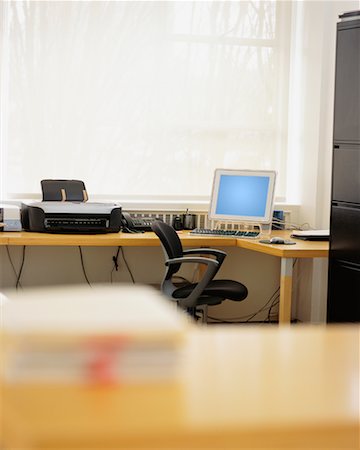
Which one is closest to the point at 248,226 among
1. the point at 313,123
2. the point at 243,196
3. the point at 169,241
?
the point at 243,196

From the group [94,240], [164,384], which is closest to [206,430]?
[164,384]

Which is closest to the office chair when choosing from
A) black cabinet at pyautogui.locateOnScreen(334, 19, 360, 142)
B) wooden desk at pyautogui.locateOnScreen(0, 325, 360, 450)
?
black cabinet at pyautogui.locateOnScreen(334, 19, 360, 142)

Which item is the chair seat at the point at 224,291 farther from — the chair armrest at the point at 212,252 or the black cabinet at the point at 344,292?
the black cabinet at the point at 344,292

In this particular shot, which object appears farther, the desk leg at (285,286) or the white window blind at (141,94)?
the white window blind at (141,94)

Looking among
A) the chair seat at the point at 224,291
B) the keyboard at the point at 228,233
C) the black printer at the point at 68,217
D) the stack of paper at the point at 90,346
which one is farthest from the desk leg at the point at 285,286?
the stack of paper at the point at 90,346

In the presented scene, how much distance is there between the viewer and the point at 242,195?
5.22 metres

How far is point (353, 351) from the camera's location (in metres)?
1.17

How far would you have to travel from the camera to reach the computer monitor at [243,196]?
16.9 feet

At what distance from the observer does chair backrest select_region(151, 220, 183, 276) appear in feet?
14.6

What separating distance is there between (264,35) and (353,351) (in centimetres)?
473

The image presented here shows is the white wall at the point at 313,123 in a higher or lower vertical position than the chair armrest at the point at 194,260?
higher

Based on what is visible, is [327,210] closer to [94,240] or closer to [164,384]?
[94,240]

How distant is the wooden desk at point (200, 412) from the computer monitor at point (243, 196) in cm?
408

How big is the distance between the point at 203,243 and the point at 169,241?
1.63ft
